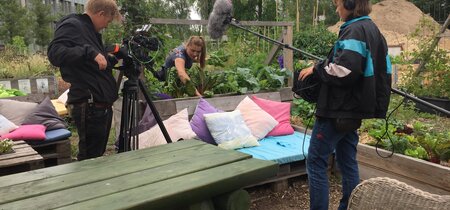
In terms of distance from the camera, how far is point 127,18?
524cm

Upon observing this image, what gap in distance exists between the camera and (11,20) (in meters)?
14.9

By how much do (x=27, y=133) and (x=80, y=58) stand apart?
105 cm

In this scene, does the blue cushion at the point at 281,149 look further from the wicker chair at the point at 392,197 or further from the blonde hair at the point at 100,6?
the blonde hair at the point at 100,6

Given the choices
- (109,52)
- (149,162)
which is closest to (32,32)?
(109,52)

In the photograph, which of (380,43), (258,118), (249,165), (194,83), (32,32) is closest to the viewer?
(249,165)

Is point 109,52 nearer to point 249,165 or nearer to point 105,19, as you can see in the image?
point 105,19

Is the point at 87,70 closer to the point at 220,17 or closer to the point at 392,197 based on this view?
the point at 220,17

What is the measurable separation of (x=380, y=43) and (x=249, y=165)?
1.05 metres

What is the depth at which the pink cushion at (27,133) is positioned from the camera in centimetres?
317

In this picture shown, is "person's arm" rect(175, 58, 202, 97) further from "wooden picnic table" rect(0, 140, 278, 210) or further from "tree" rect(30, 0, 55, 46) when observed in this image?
"tree" rect(30, 0, 55, 46)

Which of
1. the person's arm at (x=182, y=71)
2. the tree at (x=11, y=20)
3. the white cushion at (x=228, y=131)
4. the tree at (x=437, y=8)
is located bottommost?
the white cushion at (x=228, y=131)

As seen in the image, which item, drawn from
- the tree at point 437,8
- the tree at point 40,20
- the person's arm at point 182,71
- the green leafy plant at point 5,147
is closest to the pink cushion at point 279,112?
the person's arm at point 182,71

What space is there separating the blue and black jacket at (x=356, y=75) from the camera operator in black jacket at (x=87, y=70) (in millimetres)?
1375

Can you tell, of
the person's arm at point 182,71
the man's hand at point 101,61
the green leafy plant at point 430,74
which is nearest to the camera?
the man's hand at point 101,61
